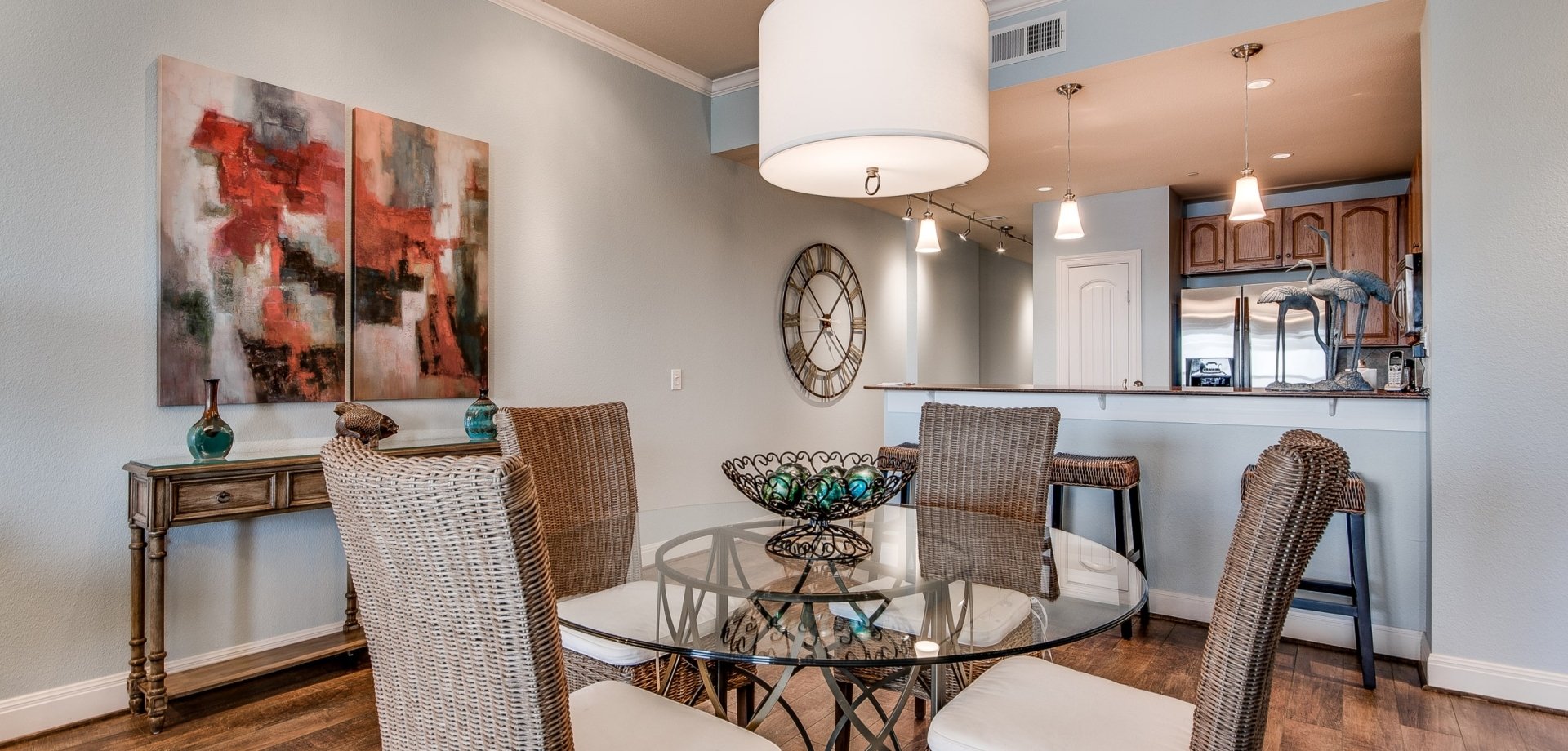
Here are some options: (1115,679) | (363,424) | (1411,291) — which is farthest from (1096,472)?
(363,424)

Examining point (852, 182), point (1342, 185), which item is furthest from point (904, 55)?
point (1342, 185)

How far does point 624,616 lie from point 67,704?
1.97 metres

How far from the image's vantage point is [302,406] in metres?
2.76

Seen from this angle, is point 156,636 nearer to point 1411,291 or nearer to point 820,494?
point 820,494

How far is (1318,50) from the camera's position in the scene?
10.3 feet

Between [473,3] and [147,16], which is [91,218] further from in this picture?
[473,3]

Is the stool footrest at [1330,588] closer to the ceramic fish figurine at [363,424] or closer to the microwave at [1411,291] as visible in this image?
the microwave at [1411,291]

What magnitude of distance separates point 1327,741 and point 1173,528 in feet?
3.83

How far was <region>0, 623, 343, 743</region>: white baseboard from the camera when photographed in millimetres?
2197

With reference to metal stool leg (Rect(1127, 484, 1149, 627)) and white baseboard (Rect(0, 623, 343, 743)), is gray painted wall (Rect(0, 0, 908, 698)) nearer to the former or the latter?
white baseboard (Rect(0, 623, 343, 743))

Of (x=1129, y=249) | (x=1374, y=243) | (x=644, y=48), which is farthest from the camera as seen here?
(x=1129, y=249)

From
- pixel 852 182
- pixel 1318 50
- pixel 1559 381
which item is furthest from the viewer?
pixel 1318 50

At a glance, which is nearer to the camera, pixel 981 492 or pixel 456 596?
pixel 456 596

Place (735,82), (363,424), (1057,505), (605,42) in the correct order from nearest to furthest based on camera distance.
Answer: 1. (363,424)
2. (1057,505)
3. (605,42)
4. (735,82)
